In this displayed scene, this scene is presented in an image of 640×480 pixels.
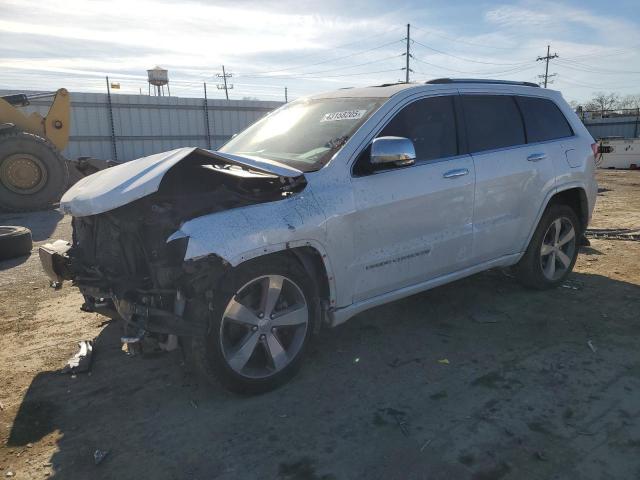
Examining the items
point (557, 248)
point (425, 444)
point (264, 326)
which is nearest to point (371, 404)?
point (425, 444)

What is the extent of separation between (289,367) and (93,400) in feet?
4.11

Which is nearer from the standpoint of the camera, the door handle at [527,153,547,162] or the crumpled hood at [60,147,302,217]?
the crumpled hood at [60,147,302,217]

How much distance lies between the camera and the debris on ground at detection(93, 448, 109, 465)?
2640 mm

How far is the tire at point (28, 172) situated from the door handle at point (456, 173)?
10371 millimetres

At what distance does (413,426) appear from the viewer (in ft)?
9.47

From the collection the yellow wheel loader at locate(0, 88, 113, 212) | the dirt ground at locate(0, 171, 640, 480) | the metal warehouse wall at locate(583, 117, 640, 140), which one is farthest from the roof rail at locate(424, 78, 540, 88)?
the metal warehouse wall at locate(583, 117, 640, 140)

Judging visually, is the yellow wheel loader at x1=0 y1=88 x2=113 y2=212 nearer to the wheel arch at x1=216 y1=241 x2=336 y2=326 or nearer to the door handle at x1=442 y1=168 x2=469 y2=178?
the wheel arch at x1=216 y1=241 x2=336 y2=326

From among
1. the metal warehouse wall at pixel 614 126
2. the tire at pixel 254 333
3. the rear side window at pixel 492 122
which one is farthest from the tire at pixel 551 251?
the metal warehouse wall at pixel 614 126

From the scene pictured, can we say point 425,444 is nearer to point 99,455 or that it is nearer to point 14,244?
point 99,455

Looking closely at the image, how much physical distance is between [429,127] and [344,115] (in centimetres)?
70

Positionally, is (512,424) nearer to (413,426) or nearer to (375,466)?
(413,426)

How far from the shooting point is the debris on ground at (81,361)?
3635mm

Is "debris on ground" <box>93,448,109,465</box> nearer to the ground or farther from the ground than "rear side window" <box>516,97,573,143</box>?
nearer to the ground

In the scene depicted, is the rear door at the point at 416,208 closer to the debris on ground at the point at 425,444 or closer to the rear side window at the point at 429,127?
the rear side window at the point at 429,127
